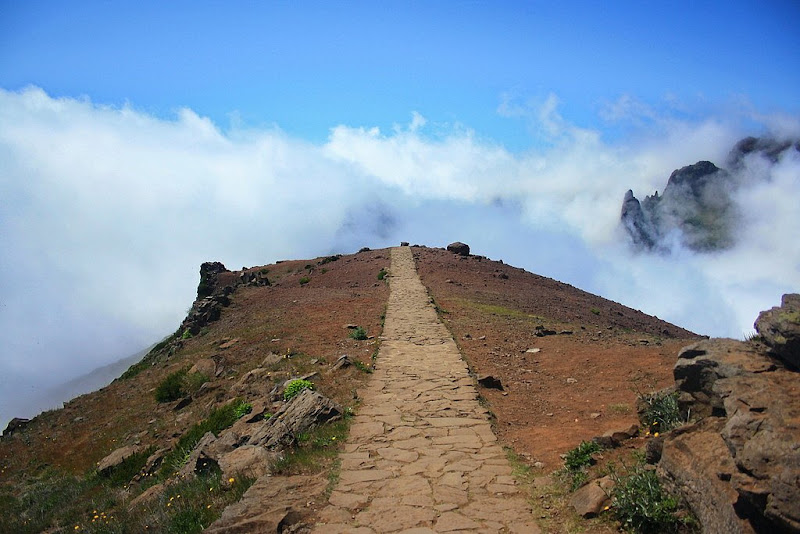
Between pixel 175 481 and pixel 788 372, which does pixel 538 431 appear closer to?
pixel 788 372

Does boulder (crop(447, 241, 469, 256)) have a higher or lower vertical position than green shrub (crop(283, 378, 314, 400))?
higher

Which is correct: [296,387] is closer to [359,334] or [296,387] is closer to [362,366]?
[362,366]

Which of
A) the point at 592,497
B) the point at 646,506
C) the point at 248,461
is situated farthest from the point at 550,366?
the point at 646,506

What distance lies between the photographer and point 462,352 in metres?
16.7

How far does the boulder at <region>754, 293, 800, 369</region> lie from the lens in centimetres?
649

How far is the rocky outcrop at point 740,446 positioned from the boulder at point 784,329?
0.12 meters

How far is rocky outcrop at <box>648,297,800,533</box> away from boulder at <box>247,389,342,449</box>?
19.9 ft

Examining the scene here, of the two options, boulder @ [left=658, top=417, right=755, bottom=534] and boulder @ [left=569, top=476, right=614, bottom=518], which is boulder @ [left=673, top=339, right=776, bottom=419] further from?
boulder @ [left=569, top=476, right=614, bottom=518]

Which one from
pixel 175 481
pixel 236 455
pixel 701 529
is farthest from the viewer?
pixel 175 481

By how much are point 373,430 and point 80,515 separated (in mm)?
7545

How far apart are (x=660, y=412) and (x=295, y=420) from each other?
6.50m

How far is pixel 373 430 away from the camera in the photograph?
10.1 m

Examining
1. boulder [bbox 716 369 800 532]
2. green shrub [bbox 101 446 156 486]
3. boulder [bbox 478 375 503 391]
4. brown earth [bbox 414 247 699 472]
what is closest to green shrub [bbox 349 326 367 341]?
brown earth [bbox 414 247 699 472]

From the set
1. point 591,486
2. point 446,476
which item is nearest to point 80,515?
point 446,476
